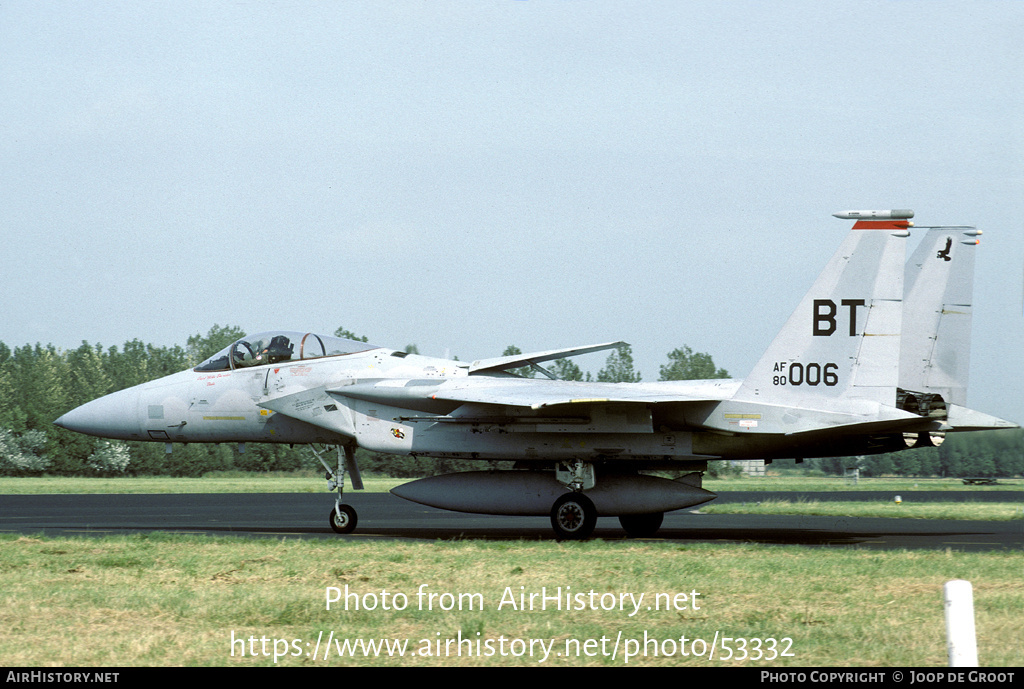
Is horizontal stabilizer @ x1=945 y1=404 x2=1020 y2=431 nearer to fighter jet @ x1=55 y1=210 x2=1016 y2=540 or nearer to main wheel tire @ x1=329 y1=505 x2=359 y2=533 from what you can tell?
fighter jet @ x1=55 y1=210 x2=1016 y2=540

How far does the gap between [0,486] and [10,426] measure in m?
16.8

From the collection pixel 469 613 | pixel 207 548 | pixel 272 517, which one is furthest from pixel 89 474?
pixel 469 613

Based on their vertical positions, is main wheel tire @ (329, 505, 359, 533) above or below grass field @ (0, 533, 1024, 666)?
below

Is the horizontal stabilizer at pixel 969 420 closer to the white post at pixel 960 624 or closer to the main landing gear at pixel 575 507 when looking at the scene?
the main landing gear at pixel 575 507

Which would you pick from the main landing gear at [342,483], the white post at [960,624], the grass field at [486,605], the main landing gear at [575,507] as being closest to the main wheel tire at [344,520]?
the main landing gear at [342,483]

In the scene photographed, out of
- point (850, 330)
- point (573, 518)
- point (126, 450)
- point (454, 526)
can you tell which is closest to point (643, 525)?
point (573, 518)

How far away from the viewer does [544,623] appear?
8469 mm

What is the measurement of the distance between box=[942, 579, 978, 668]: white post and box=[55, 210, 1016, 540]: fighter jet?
32.4ft

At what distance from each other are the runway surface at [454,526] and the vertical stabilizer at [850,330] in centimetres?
231

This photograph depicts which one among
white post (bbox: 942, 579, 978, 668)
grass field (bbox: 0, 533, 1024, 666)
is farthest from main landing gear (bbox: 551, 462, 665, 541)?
white post (bbox: 942, 579, 978, 668)

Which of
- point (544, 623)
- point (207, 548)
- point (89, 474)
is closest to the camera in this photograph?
point (544, 623)

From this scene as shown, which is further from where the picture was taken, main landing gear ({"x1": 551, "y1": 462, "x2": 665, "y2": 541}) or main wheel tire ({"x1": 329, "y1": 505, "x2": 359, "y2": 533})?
main wheel tire ({"x1": 329, "y1": 505, "x2": 359, "y2": 533})

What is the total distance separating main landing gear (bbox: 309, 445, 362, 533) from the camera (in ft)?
56.5
